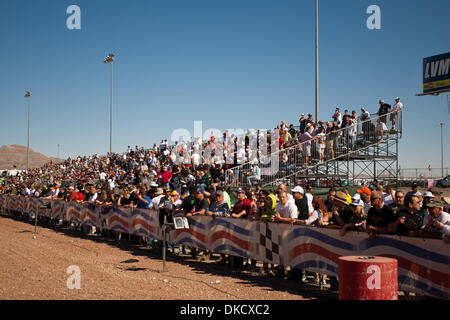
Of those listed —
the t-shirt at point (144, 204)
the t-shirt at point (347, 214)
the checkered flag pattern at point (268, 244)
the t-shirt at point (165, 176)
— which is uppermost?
the t-shirt at point (165, 176)

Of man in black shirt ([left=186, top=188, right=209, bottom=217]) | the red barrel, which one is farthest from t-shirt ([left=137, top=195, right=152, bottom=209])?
the red barrel

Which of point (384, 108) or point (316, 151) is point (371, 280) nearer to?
point (316, 151)

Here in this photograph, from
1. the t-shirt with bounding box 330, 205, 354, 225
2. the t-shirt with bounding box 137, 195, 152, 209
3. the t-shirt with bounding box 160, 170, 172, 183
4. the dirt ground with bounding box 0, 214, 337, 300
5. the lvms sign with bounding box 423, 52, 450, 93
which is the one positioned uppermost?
the lvms sign with bounding box 423, 52, 450, 93

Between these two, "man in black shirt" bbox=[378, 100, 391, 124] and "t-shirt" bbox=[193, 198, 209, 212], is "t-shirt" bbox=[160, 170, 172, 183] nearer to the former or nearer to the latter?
"t-shirt" bbox=[193, 198, 209, 212]

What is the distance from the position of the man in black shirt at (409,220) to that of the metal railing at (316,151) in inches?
433

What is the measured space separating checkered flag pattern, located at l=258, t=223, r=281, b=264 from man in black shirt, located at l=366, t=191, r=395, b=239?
97.0 inches

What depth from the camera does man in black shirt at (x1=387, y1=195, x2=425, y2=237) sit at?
7160 mm

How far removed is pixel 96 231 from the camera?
64.4ft

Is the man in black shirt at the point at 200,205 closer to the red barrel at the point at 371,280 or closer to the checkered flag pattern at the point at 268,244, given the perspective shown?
the checkered flag pattern at the point at 268,244

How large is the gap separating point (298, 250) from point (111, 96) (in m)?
32.2

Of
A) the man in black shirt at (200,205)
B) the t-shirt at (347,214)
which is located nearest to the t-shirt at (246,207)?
the man in black shirt at (200,205)

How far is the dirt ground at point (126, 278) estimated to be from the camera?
26.3 ft
